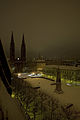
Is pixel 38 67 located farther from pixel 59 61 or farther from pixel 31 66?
pixel 59 61

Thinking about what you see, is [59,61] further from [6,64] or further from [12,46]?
[12,46]

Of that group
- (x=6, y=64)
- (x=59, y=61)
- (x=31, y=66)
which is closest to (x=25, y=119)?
(x=6, y=64)

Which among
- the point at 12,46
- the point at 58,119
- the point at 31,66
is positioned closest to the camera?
the point at 58,119

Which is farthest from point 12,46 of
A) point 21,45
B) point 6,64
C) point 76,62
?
point 6,64

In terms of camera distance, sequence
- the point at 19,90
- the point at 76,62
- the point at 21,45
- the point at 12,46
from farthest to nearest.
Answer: the point at 21,45 < the point at 12,46 < the point at 76,62 < the point at 19,90

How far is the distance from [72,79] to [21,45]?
20280 mm

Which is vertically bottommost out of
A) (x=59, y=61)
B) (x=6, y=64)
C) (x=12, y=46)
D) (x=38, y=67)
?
(x=38, y=67)

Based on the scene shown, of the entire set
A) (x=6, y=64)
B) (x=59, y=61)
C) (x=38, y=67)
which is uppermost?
(x=6, y=64)

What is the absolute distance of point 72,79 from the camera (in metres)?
8.76

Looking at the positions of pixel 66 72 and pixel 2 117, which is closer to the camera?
pixel 2 117

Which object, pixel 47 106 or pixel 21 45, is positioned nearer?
pixel 47 106

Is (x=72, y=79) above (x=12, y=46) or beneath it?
beneath

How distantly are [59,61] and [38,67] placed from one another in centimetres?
426

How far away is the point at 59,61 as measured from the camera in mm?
15055
